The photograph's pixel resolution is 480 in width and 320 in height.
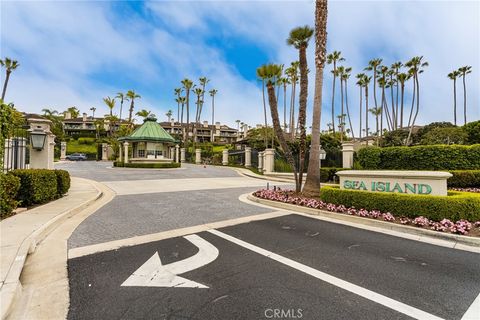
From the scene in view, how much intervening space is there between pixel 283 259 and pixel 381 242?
2.69 meters

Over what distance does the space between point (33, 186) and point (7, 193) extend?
1424 mm

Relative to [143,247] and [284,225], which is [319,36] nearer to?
[284,225]

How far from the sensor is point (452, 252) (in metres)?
5.06

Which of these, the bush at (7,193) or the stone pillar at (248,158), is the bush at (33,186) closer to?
the bush at (7,193)

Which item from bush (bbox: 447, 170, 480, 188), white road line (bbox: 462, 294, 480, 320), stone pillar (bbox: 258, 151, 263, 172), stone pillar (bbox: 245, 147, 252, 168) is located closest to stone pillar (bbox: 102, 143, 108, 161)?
stone pillar (bbox: 245, 147, 252, 168)

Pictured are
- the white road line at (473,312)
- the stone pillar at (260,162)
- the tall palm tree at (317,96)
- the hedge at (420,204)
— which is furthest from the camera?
the stone pillar at (260,162)

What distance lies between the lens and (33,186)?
28.0 feet

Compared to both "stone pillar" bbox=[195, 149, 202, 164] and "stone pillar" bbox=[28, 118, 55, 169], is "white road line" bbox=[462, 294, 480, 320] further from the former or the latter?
"stone pillar" bbox=[195, 149, 202, 164]

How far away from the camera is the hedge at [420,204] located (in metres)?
6.53

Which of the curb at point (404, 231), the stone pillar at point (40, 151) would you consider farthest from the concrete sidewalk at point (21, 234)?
the curb at point (404, 231)

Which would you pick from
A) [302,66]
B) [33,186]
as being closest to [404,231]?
[302,66]

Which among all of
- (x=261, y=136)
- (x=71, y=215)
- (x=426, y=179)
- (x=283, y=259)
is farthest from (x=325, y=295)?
(x=261, y=136)

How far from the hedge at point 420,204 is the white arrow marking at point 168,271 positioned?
18.3 ft

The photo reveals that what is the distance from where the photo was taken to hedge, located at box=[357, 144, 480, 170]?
610 inches
